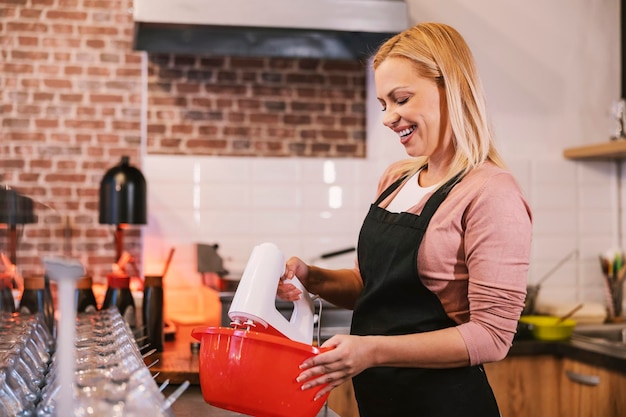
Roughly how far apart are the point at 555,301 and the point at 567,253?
9.3 inches

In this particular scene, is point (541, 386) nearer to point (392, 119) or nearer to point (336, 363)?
point (392, 119)

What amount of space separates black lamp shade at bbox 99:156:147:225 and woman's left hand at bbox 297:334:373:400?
1.73 meters

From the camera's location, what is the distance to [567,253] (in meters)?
3.65

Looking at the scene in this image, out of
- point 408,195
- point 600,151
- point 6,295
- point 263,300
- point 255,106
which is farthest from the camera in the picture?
point 255,106

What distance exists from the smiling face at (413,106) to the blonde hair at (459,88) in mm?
22

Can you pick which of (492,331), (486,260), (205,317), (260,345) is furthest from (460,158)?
(205,317)

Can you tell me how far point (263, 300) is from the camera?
5.10 ft

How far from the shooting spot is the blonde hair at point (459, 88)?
178cm

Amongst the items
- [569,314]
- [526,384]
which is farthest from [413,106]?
[569,314]

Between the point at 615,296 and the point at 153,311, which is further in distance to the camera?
the point at 615,296

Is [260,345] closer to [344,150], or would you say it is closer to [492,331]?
[492,331]

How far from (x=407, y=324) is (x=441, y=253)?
0.19m

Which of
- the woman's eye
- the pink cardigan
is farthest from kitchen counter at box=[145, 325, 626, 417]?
Answer: the woman's eye

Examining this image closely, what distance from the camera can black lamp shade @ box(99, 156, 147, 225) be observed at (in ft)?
9.98
